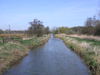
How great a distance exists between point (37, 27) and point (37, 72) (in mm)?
50568

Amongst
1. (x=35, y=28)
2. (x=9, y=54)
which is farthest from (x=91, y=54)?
(x=35, y=28)

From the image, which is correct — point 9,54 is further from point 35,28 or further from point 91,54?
point 35,28

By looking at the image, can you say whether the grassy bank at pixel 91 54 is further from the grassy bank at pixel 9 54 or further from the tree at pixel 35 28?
the tree at pixel 35 28

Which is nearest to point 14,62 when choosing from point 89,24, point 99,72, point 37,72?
point 37,72

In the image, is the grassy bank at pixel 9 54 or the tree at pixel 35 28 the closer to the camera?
the grassy bank at pixel 9 54

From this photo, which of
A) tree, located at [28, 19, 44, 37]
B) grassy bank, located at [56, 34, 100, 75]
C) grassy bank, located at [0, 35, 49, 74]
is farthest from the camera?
tree, located at [28, 19, 44, 37]

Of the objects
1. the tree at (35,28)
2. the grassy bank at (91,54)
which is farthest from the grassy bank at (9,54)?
the tree at (35,28)

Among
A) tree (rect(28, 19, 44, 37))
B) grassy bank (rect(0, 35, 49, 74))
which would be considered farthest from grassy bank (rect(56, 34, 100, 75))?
tree (rect(28, 19, 44, 37))

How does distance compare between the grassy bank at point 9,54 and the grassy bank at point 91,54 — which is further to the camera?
the grassy bank at point 9,54

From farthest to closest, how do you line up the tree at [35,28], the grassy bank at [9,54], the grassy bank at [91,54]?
the tree at [35,28] < the grassy bank at [9,54] < the grassy bank at [91,54]

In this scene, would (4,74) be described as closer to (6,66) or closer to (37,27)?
(6,66)

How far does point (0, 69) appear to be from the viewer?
14242 mm

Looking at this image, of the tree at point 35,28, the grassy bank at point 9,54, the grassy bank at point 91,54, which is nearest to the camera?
the grassy bank at point 91,54

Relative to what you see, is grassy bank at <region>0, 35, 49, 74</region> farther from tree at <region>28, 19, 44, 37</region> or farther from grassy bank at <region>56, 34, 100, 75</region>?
tree at <region>28, 19, 44, 37</region>
